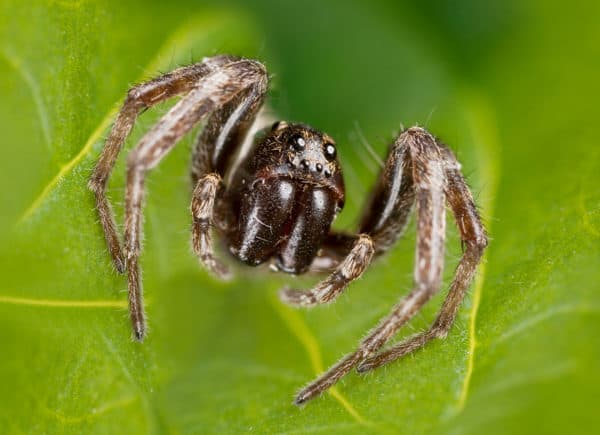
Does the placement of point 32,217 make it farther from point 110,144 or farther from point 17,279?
point 110,144

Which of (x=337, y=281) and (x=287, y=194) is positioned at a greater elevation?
(x=287, y=194)

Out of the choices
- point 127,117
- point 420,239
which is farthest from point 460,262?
point 127,117

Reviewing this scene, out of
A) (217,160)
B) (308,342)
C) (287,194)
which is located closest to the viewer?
(308,342)

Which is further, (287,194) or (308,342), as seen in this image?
(287,194)

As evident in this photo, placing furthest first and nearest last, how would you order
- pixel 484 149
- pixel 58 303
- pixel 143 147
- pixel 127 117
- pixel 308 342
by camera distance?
pixel 484 149, pixel 308 342, pixel 127 117, pixel 143 147, pixel 58 303

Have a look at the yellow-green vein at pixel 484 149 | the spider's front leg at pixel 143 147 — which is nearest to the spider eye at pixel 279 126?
the spider's front leg at pixel 143 147

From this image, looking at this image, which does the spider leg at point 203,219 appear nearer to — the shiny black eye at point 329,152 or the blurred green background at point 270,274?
the blurred green background at point 270,274

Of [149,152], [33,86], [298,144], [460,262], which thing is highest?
[33,86]

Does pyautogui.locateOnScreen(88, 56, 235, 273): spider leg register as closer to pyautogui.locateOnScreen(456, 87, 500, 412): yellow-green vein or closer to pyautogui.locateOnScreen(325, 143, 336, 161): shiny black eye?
pyautogui.locateOnScreen(325, 143, 336, 161): shiny black eye

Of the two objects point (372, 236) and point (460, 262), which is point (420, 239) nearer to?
point (460, 262)
